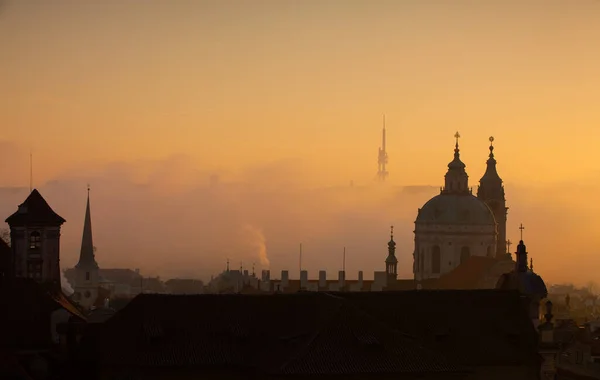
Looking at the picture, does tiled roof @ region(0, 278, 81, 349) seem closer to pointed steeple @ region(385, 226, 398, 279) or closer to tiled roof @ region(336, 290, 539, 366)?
tiled roof @ region(336, 290, 539, 366)

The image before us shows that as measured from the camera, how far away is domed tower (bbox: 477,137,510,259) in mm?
175250

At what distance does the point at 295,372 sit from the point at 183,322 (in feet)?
29.8

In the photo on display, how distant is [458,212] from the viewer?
166500mm

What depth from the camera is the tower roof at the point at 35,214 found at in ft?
304

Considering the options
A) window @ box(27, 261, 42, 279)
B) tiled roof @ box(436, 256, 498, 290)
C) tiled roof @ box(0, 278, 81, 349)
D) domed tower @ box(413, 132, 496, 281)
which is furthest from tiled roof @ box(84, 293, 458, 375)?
domed tower @ box(413, 132, 496, 281)

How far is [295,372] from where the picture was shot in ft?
218

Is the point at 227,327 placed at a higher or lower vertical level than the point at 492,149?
lower

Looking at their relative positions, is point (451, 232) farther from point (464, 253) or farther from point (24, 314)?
point (24, 314)

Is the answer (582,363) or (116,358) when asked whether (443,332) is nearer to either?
(116,358)

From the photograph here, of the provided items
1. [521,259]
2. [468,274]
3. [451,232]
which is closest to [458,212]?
[451,232]

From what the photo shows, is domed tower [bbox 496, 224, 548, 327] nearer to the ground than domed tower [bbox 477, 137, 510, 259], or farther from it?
nearer to the ground

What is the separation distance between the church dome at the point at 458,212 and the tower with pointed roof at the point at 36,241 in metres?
78.8

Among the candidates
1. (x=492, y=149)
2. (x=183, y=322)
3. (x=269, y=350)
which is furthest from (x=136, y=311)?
(x=492, y=149)

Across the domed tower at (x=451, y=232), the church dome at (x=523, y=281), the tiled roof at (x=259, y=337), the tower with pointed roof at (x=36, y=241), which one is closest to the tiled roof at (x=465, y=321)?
the tiled roof at (x=259, y=337)
